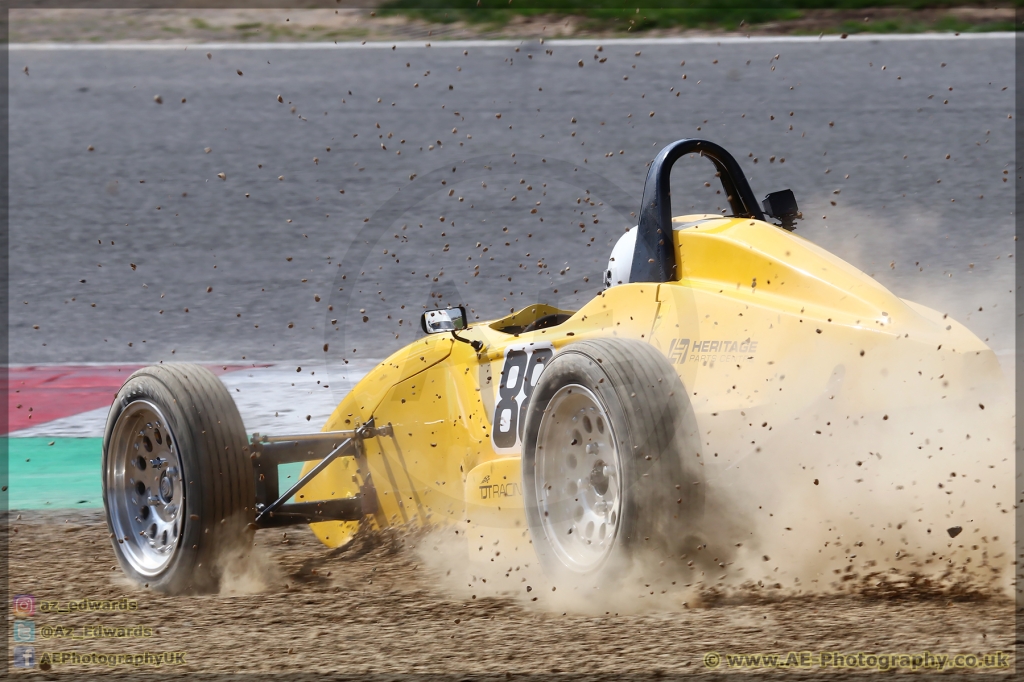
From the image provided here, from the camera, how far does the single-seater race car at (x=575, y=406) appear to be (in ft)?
12.6

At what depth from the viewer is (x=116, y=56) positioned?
17.1 metres

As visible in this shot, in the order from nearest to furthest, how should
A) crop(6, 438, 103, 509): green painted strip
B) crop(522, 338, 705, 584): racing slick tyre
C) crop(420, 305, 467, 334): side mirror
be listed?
crop(522, 338, 705, 584): racing slick tyre, crop(420, 305, 467, 334): side mirror, crop(6, 438, 103, 509): green painted strip

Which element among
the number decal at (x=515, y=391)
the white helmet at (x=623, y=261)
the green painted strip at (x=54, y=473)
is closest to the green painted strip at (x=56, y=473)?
the green painted strip at (x=54, y=473)

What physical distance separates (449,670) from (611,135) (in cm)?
1187

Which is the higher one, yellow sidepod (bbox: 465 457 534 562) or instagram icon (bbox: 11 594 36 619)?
yellow sidepod (bbox: 465 457 534 562)

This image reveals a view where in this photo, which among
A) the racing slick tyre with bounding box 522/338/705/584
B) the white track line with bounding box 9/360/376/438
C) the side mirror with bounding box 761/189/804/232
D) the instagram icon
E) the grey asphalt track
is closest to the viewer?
the racing slick tyre with bounding box 522/338/705/584

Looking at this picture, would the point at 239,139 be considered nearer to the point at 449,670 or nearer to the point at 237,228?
the point at 237,228

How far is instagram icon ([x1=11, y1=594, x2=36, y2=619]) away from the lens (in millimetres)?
4488

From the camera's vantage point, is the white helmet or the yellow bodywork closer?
the yellow bodywork

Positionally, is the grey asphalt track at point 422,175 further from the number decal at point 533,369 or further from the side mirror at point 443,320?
the number decal at point 533,369

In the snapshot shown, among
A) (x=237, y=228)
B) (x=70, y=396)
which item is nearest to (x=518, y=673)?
(x=70, y=396)

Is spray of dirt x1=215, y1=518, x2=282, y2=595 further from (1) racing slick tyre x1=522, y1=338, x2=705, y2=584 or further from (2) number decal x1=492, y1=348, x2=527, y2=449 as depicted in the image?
(1) racing slick tyre x1=522, y1=338, x2=705, y2=584

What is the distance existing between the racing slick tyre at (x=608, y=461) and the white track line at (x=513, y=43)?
1322 cm

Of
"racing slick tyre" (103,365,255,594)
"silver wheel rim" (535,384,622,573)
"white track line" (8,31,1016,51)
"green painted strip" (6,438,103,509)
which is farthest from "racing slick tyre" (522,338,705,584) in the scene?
"white track line" (8,31,1016,51)
